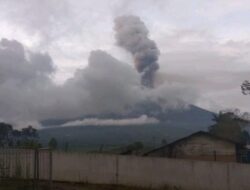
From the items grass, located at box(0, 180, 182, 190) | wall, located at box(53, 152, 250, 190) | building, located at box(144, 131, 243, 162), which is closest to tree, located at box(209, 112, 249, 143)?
building, located at box(144, 131, 243, 162)

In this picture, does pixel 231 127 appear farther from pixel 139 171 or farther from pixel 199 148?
pixel 139 171

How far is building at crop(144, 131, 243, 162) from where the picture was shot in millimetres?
45750

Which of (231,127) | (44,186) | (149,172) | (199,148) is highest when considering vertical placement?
(231,127)

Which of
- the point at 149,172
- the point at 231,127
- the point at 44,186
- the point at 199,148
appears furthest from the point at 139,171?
the point at 231,127

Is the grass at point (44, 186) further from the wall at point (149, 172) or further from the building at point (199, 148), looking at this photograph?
the building at point (199, 148)

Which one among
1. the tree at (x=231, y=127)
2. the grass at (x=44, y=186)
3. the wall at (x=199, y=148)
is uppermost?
the tree at (x=231, y=127)

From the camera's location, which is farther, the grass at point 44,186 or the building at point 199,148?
the building at point 199,148

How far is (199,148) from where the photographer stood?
4619cm

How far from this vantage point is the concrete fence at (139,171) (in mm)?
26891

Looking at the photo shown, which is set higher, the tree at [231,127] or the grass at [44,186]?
the tree at [231,127]

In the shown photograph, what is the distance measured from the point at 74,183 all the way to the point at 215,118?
49.9 meters

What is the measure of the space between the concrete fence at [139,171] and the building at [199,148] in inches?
660

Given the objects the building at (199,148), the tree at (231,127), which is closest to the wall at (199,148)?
the building at (199,148)

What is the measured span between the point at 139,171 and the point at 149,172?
0.48 metres
